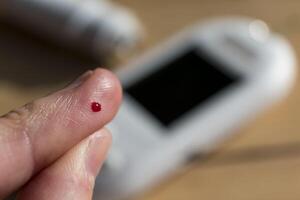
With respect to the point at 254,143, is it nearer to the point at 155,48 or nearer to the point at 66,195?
the point at 155,48

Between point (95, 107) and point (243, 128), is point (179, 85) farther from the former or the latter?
point (95, 107)

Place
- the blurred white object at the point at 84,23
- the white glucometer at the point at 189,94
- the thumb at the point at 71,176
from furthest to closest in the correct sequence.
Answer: the blurred white object at the point at 84,23, the white glucometer at the point at 189,94, the thumb at the point at 71,176

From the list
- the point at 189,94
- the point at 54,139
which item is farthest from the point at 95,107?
the point at 189,94

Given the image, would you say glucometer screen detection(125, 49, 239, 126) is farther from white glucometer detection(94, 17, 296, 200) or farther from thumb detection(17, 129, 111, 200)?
thumb detection(17, 129, 111, 200)

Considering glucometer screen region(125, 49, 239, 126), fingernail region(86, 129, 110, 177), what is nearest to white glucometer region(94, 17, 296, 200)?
glucometer screen region(125, 49, 239, 126)

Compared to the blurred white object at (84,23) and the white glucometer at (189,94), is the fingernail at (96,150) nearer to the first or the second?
the white glucometer at (189,94)

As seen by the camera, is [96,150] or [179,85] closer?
[96,150]

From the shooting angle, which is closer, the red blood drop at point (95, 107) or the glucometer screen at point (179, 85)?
the red blood drop at point (95, 107)

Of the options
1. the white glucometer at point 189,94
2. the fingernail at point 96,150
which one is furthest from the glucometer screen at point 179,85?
the fingernail at point 96,150
